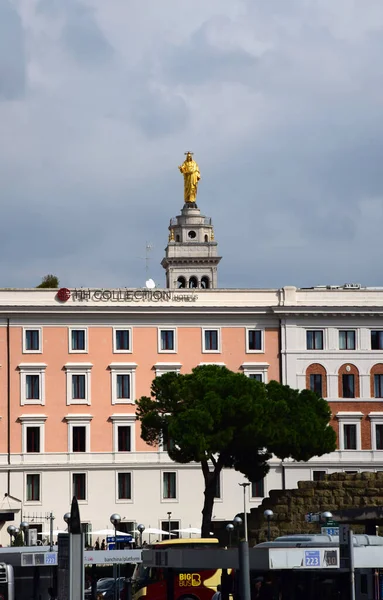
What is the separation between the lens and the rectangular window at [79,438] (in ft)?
338

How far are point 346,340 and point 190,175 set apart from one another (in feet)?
194

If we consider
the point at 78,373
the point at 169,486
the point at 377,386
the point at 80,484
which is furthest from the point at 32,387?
the point at 377,386

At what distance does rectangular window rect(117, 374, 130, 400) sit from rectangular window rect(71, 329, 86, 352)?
10.2ft

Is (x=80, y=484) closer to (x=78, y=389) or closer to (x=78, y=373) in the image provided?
(x=78, y=389)

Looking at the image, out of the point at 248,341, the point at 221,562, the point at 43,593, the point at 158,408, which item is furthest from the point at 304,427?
the point at 221,562

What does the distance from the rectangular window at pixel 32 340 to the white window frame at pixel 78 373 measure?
2352 mm

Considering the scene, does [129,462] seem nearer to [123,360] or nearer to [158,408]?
[123,360]

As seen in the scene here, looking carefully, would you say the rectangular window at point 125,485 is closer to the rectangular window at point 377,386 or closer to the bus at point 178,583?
the rectangular window at point 377,386

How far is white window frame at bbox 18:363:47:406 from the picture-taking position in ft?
337

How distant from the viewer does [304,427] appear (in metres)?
91.6

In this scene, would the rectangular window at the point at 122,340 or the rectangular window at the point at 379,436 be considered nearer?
the rectangular window at the point at 122,340

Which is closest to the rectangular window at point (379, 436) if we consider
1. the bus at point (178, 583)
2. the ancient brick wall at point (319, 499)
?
the ancient brick wall at point (319, 499)

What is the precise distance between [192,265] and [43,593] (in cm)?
12958

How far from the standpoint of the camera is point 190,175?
162 m
